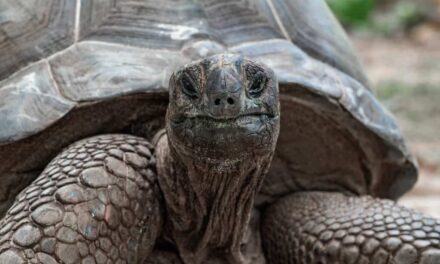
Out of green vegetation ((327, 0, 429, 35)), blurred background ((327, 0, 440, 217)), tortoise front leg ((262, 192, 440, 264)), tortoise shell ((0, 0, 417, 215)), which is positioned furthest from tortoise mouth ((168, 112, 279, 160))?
green vegetation ((327, 0, 429, 35))

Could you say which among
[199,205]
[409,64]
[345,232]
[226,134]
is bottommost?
[409,64]

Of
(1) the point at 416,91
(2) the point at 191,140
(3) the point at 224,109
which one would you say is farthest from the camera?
(1) the point at 416,91

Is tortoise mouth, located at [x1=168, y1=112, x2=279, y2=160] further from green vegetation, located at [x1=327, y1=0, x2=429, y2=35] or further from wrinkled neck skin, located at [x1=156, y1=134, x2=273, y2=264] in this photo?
green vegetation, located at [x1=327, y1=0, x2=429, y2=35]

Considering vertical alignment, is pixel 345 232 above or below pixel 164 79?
below

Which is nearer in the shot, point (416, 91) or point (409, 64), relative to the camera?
point (416, 91)

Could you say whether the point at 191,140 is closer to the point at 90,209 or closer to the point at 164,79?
the point at 90,209

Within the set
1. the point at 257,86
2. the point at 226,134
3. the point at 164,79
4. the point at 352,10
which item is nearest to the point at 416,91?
the point at 352,10

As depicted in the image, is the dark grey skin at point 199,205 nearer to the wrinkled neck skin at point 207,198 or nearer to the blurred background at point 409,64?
the wrinkled neck skin at point 207,198
